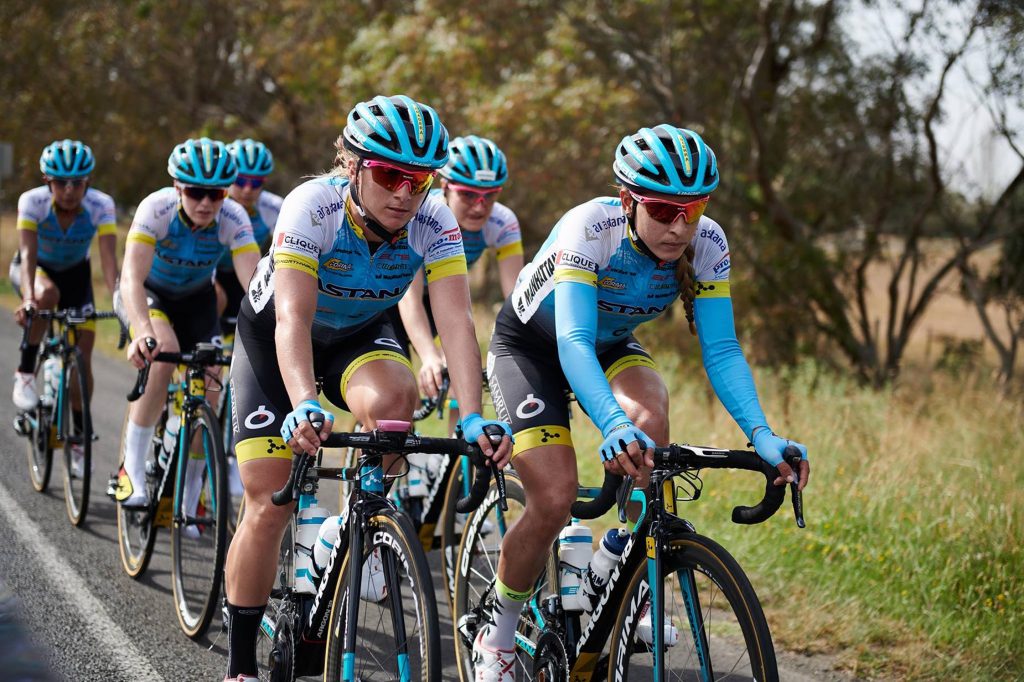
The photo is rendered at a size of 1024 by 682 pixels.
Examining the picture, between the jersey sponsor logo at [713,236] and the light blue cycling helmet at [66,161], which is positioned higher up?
the light blue cycling helmet at [66,161]

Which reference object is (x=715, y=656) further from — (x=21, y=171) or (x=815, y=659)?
(x=21, y=171)

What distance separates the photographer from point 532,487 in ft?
12.5

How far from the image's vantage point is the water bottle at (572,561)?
3854 mm

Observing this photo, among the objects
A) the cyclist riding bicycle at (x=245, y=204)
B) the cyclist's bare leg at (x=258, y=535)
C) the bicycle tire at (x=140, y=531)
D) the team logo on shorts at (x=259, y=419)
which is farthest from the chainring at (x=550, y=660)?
the cyclist riding bicycle at (x=245, y=204)

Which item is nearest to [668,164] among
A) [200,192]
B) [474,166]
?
[474,166]

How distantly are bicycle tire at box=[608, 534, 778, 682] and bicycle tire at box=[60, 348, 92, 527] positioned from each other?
14.2 feet

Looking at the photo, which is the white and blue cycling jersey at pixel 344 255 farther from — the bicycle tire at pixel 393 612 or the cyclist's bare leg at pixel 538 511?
the bicycle tire at pixel 393 612

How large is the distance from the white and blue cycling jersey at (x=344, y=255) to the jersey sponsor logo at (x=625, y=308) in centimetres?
58

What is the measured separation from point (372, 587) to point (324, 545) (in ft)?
1.18

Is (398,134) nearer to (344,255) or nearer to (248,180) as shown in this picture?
(344,255)

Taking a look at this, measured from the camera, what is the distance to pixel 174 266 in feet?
20.8

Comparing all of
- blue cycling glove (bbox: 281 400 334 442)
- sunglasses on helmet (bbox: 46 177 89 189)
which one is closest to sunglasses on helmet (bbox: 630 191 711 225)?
blue cycling glove (bbox: 281 400 334 442)

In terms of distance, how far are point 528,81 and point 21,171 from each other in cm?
1835

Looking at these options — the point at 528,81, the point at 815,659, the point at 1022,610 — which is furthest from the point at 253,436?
the point at 528,81
